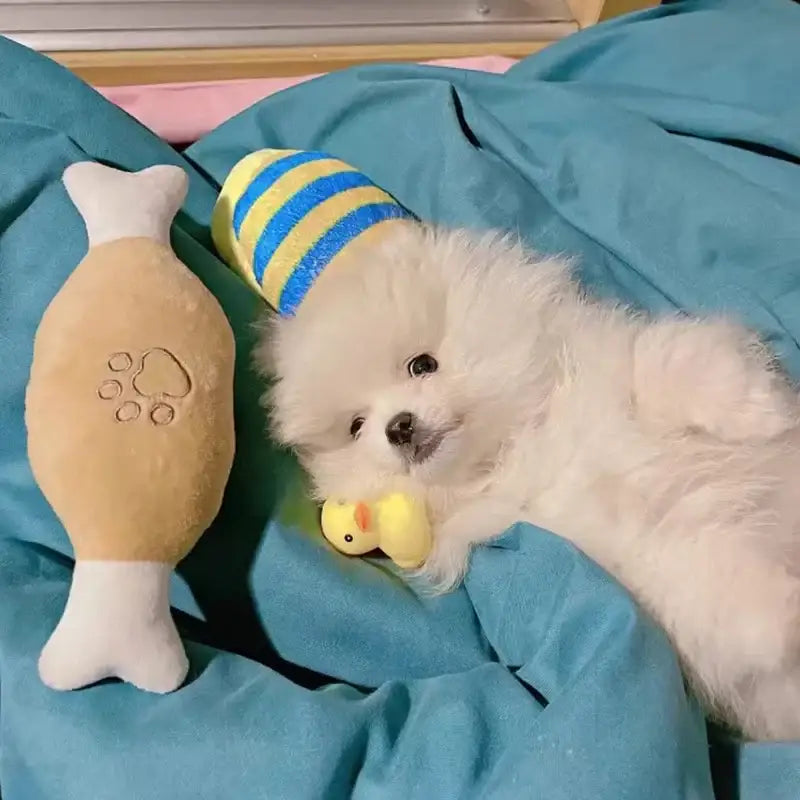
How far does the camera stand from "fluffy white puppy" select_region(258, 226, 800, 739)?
2.59 feet

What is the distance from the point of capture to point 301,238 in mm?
1000

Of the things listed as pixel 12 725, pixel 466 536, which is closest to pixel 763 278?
pixel 466 536

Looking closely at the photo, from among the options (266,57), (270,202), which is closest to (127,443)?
(270,202)

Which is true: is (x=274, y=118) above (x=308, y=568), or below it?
above

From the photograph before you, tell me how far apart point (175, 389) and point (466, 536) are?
288 mm

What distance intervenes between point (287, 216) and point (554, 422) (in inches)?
13.7

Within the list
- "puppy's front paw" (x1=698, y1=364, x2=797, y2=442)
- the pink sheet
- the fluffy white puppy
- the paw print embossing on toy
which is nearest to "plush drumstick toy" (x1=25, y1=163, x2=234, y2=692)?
the paw print embossing on toy

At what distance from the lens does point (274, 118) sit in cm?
126

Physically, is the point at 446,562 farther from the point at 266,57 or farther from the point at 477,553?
the point at 266,57

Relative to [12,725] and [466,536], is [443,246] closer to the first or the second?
[466,536]

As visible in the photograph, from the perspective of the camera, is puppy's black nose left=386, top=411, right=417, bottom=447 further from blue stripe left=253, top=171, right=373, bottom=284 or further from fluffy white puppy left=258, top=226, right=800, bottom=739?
blue stripe left=253, top=171, right=373, bottom=284

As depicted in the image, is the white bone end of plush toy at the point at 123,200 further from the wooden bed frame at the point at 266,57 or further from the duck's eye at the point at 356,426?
the wooden bed frame at the point at 266,57

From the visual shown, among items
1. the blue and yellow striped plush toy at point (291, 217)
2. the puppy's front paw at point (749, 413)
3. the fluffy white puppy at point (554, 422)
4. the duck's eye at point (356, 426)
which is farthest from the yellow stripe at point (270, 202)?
the puppy's front paw at point (749, 413)

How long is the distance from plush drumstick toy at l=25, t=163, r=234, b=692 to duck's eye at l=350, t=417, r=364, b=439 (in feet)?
0.42
